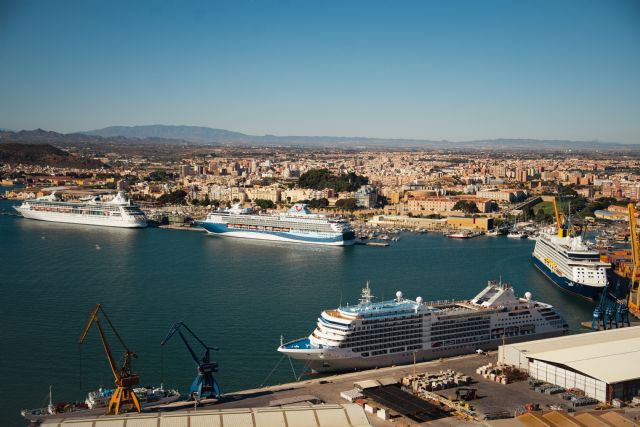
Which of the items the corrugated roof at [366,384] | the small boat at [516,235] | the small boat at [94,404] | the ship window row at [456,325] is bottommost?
the small boat at [516,235]

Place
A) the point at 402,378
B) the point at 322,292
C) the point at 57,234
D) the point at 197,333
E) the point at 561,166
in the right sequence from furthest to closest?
the point at 561,166
the point at 57,234
the point at 322,292
the point at 197,333
the point at 402,378

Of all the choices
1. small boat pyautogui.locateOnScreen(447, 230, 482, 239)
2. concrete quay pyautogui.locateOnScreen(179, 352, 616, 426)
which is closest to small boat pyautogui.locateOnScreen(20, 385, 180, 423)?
concrete quay pyautogui.locateOnScreen(179, 352, 616, 426)

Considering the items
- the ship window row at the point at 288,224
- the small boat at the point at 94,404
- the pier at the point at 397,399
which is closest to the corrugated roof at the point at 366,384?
the pier at the point at 397,399

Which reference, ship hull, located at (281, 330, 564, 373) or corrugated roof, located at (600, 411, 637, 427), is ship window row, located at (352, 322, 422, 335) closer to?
ship hull, located at (281, 330, 564, 373)

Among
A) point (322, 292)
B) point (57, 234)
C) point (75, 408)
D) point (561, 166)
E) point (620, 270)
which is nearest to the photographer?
point (75, 408)

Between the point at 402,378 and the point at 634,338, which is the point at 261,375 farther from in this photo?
the point at 634,338

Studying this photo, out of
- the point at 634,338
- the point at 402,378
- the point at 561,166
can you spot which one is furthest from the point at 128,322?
the point at 561,166

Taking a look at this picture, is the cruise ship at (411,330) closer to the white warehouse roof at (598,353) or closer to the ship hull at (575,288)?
the white warehouse roof at (598,353)
